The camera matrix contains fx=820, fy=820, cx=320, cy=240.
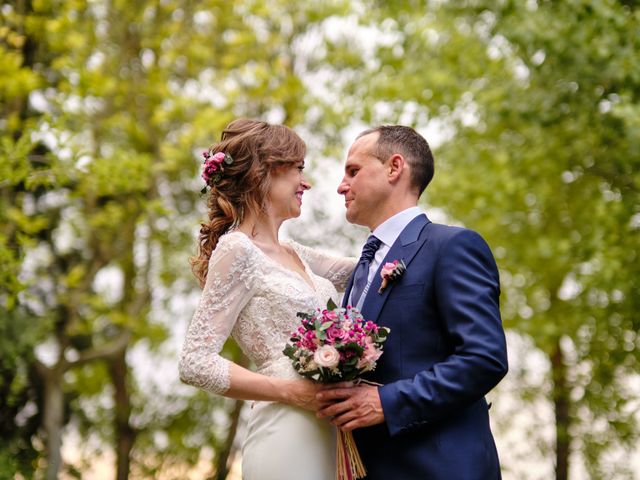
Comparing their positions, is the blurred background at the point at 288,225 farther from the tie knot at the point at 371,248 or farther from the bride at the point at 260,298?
the tie knot at the point at 371,248

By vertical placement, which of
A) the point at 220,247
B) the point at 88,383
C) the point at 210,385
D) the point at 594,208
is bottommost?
the point at 88,383

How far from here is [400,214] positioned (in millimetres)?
3285

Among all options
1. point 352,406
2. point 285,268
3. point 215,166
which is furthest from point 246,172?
point 352,406

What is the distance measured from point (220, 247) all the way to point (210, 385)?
55 centimetres

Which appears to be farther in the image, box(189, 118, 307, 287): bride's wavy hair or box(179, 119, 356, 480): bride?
box(189, 118, 307, 287): bride's wavy hair

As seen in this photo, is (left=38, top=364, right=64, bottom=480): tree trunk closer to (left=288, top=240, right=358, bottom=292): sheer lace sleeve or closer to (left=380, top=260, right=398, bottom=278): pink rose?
(left=288, top=240, right=358, bottom=292): sheer lace sleeve

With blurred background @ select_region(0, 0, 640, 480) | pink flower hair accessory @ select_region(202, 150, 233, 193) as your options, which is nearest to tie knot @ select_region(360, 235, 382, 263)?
pink flower hair accessory @ select_region(202, 150, 233, 193)

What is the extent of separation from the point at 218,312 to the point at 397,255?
0.73 m

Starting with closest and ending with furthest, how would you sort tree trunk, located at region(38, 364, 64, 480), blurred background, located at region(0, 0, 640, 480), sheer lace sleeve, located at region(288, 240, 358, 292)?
sheer lace sleeve, located at region(288, 240, 358, 292)
blurred background, located at region(0, 0, 640, 480)
tree trunk, located at region(38, 364, 64, 480)

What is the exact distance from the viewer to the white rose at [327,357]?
109 inches

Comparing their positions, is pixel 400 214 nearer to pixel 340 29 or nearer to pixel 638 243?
pixel 638 243

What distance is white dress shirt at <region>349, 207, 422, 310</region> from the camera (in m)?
3.26

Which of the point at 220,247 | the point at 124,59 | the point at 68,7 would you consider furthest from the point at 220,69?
the point at 220,247

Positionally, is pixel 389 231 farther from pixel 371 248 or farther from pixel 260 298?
pixel 260 298
